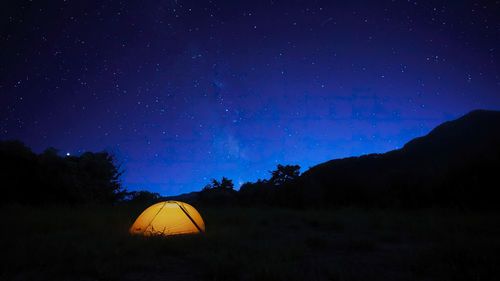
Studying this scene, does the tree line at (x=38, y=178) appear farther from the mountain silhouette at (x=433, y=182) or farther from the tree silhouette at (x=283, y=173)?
the tree silhouette at (x=283, y=173)

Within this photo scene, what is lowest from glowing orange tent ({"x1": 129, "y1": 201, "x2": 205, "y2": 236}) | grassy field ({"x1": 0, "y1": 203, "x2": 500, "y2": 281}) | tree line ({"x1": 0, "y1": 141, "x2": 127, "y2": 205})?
grassy field ({"x1": 0, "y1": 203, "x2": 500, "y2": 281})

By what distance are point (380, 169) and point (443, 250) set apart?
167 feet

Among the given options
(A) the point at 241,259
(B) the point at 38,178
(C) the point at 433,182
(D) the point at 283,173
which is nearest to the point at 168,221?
(A) the point at 241,259

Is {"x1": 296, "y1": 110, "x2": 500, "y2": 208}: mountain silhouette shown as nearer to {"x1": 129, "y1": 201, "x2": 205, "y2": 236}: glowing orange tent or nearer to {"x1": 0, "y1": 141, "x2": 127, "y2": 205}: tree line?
{"x1": 129, "y1": 201, "x2": 205, "y2": 236}: glowing orange tent

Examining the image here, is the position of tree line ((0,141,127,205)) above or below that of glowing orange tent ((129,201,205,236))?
above

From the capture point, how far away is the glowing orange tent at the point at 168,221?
6.41m

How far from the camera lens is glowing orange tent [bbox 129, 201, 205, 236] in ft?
21.0

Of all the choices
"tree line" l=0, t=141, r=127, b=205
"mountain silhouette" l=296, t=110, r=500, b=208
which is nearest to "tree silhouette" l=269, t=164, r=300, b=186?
"mountain silhouette" l=296, t=110, r=500, b=208

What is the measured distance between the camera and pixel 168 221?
6547mm

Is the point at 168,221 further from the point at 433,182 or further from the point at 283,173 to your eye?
the point at 283,173

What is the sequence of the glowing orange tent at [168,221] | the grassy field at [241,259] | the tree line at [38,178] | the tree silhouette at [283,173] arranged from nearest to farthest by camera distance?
the grassy field at [241,259] → the glowing orange tent at [168,221] → the tree line at [38,178] → the tree silhouette at [283,173]

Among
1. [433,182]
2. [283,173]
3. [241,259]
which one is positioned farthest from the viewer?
[283,173]

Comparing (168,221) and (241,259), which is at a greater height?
(168,221)

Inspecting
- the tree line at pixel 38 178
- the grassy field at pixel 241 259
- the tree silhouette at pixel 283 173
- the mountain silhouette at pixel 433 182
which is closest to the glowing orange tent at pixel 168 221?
the grassy field at pixel 241 259
